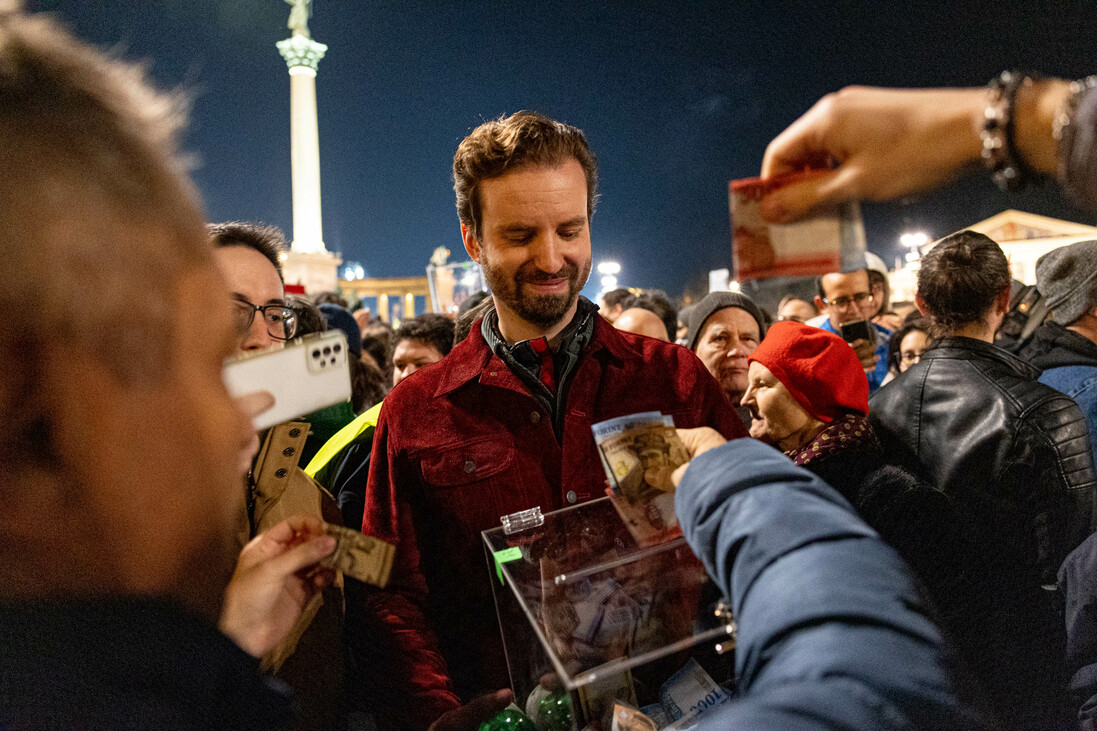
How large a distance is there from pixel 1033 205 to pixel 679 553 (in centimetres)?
83

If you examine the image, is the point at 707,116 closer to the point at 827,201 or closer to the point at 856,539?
the point at 827,201

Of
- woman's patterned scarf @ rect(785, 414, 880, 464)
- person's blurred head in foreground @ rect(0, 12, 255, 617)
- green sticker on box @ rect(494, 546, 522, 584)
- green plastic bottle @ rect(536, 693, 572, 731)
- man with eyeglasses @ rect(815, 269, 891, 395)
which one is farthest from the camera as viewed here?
man with eyeglasses @ rect(815, 269, 891, 395)

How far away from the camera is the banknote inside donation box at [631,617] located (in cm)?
98

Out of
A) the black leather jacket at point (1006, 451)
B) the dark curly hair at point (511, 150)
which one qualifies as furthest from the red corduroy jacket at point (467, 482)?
the black leather jacket at point (1006, 451)

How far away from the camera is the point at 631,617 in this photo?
107 centimetres

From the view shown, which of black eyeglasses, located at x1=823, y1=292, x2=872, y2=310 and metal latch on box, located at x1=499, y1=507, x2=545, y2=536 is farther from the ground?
black eyeglasses, located at x1=823, y1=292, x2=872, y2=310

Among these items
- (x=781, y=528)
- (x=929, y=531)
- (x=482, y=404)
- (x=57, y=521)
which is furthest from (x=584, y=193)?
(x=929, y=531)

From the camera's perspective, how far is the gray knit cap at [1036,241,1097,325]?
8.34 feet

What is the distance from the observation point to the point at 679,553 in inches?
41.9

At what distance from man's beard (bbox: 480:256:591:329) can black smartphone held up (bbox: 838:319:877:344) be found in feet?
7.34

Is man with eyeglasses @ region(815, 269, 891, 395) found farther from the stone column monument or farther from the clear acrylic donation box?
the stone column monument

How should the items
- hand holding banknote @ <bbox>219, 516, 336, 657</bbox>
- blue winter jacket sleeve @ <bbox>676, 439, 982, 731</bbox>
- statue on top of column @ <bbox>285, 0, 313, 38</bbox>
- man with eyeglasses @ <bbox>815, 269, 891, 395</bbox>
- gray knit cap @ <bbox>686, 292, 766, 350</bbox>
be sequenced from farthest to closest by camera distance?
statue on top of column @ <bbox>285, 0, 313, 38</bbox> → gray knit cap @ <bbox>686, 292, 766, 350</bbox> → man with eyeglasses @ <bbox>815, 269, 891, 395</bbox> → hand holding banknote @ <bbox>219, 516, 336, 657</bbox> → blue winter jacket sleeve @ <bbox>676, 439, 982, 731</bbox>

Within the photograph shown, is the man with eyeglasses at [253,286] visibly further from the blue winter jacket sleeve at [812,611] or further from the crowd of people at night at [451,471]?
the blue winter jacket sleeve at [812,611]

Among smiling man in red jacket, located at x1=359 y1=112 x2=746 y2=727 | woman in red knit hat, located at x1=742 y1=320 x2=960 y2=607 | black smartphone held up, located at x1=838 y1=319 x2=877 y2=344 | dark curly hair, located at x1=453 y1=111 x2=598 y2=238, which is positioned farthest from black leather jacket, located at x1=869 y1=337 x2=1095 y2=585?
dark curly hair, located at x1=453 y1=111 x2=598 y2=238
